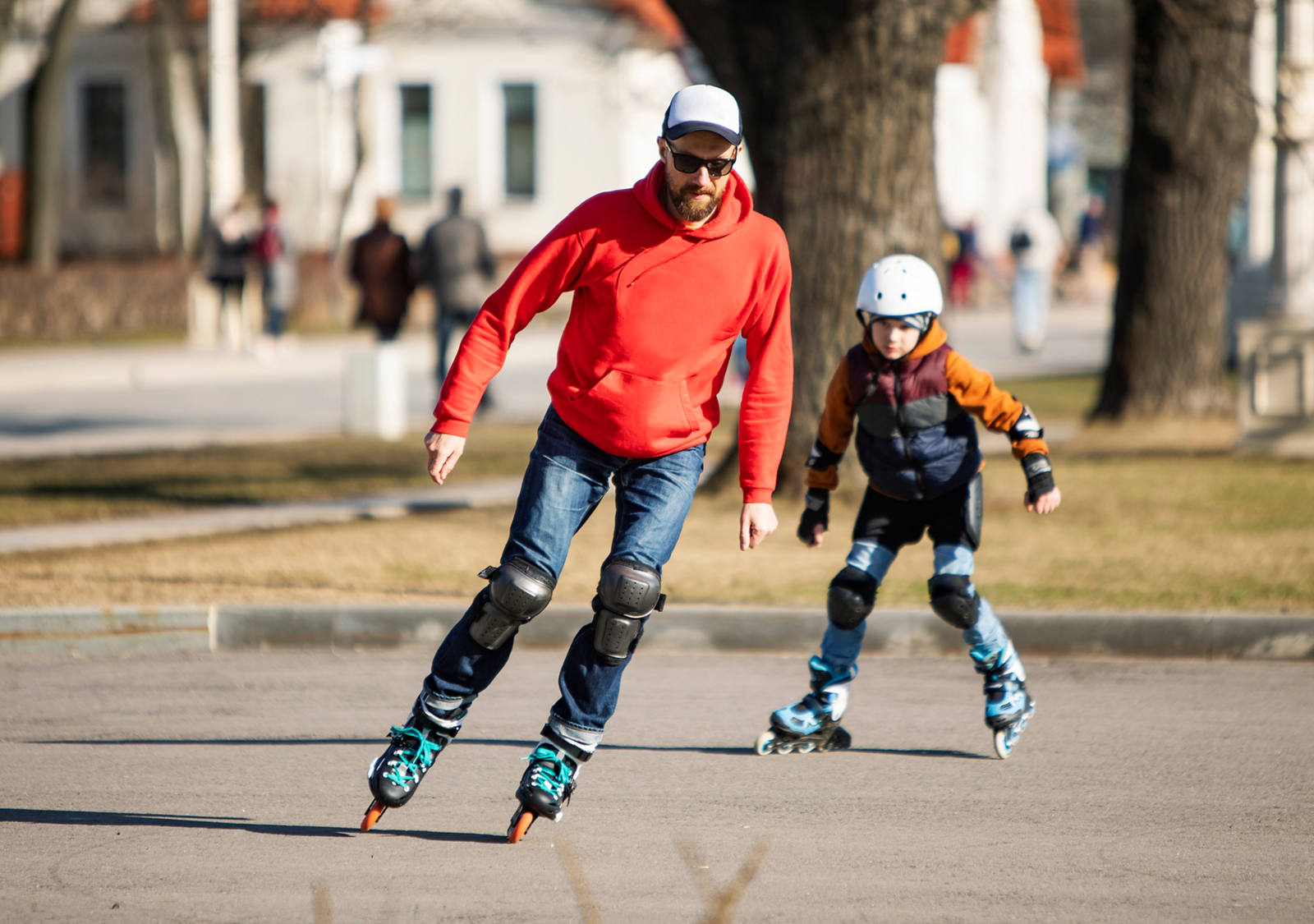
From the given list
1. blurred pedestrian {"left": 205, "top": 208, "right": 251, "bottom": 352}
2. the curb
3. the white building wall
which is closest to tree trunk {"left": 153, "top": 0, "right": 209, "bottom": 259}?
the white building wall

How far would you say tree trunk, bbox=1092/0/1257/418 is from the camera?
45.4 ft

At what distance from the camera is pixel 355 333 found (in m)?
28.0

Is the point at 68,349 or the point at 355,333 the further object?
the point at 355,333

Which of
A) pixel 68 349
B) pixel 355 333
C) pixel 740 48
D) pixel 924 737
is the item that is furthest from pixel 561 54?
pixel 924 737

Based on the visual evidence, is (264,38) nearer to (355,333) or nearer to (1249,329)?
(355,333)

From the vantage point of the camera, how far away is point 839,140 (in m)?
10.4

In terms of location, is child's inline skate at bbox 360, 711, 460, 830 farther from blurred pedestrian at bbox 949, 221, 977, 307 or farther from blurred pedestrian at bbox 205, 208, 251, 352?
blurred pedestrian at bbox 949, 221, 977, 307

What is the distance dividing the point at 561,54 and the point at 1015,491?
24.8 m

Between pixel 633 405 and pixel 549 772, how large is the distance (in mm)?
966

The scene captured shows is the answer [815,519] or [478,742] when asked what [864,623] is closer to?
[815,519]

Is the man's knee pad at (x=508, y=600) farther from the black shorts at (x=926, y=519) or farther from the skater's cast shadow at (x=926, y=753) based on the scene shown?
the skater's cast shadow at (x=926, y=753)

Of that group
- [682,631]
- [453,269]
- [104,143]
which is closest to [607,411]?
[682,631]

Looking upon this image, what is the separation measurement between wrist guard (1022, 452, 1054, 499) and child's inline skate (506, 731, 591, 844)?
5.50ft

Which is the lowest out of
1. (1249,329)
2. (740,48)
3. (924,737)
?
(924,737)
